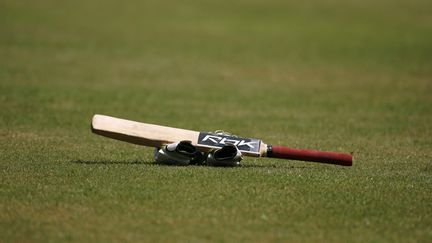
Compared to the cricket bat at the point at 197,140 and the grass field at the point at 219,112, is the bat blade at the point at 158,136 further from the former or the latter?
the grass field at the point at 219,112

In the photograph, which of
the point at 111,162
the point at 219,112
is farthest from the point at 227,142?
the point at 219,112

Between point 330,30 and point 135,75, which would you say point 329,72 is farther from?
point 330,30

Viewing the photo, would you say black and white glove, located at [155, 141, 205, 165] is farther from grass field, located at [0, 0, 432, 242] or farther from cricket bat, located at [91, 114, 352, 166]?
grass field, located at [0, 0, 432, 242]

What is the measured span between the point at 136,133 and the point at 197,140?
0.71 metres

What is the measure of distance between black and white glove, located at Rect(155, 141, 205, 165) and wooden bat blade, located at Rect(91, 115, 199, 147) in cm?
9

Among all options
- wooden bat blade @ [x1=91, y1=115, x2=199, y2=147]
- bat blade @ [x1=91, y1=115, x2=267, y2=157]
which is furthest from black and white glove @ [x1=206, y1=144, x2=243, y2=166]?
wooden bat blade @ [x1=91, y1=115, x2=199, y2=147]

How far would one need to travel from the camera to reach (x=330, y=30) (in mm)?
33656

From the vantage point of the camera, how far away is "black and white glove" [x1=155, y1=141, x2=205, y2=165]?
9938 mm

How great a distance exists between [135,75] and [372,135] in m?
10.2

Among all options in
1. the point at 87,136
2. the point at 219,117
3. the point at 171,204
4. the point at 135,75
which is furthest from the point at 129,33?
the point at 171,204

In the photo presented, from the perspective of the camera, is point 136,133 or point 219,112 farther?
point 219,112

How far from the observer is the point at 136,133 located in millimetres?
9945

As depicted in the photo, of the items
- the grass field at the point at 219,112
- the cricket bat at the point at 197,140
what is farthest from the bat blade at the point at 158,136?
the grass field at the point at 219,112

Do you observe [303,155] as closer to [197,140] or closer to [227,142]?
[227,142]
